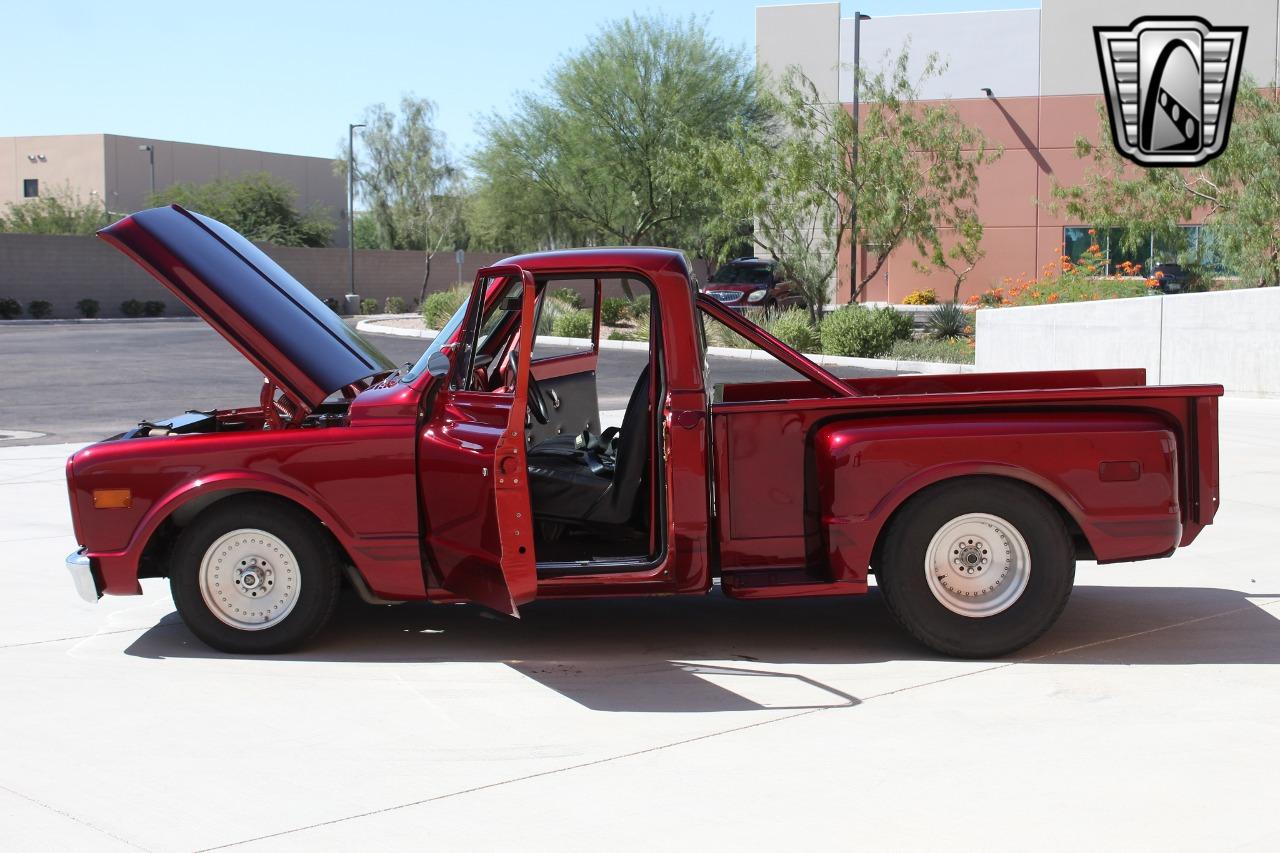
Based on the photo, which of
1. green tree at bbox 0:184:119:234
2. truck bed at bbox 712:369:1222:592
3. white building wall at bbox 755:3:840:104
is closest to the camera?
truck bed at bbox 712:369:1222:592

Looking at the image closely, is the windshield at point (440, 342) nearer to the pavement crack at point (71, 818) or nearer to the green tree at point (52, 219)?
the pavement crack at point (71, 818)

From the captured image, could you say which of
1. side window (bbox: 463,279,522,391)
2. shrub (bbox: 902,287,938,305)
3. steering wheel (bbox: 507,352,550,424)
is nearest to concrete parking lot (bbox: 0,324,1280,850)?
steering wheel (bbox: 507,352,550,424)

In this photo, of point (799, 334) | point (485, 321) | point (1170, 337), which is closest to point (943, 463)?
point (485, 321)

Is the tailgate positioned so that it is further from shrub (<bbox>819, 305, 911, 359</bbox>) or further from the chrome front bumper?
shrub (<bbox>819, 305, 911, 359</bbox>)

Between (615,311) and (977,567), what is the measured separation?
93.5 feet

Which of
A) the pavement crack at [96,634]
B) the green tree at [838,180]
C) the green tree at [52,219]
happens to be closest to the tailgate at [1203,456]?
the pavement crack at [96,634]

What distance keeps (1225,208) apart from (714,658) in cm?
2225

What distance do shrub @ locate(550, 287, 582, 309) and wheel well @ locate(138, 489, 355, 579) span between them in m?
27.8

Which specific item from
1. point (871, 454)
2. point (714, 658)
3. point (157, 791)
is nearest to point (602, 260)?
point (871, 454)

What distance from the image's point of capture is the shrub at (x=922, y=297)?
44.0 m

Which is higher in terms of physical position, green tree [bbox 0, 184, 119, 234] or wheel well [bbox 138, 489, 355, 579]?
green tree [bbox 0, 184, 119, 234]

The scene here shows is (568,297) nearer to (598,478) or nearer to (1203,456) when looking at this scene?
(598,478)

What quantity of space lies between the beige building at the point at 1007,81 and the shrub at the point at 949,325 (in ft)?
46.0

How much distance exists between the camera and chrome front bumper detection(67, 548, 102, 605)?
6371 mm
